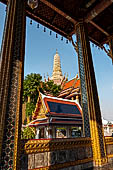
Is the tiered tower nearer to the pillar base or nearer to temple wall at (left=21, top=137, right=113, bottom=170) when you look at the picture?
the pillar base

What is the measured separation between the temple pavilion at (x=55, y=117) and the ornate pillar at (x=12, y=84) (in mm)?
5603

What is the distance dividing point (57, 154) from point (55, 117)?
211 inches

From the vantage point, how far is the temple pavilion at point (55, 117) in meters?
8.17

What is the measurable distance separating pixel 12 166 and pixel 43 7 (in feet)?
16.7

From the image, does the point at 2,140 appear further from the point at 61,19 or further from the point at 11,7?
the point at 61,19

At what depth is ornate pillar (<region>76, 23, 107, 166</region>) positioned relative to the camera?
147 inches

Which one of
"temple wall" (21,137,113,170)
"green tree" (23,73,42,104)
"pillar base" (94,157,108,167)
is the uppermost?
"green tree" (23,73,42,104)

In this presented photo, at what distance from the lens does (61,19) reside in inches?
218

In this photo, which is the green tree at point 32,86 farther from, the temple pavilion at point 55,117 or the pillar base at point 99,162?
the pillar base at point 99,162

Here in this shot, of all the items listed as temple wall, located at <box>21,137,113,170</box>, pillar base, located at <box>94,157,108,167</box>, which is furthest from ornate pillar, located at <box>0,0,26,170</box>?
pillar base, located at <box>94,157,108,167</box>

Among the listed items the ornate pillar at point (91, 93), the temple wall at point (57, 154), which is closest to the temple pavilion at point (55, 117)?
the ornate pillar at point (91, 93)

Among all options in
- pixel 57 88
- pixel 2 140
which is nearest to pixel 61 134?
pixel 57 88

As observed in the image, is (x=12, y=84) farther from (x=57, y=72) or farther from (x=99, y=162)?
(x=57, y=72)

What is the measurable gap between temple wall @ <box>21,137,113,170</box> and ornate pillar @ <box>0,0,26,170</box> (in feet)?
0.86
